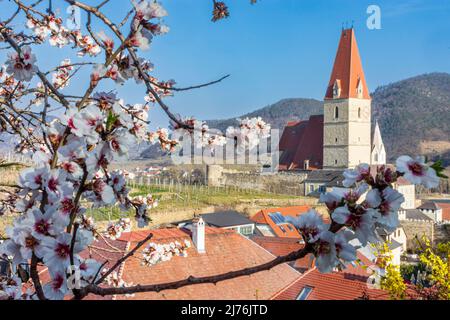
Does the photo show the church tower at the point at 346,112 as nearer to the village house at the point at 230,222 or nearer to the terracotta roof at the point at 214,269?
the village house at the point at 230,222

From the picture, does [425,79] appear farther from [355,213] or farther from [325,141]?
[355,213]

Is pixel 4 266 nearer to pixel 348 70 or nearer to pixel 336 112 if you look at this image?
pixel 336 112

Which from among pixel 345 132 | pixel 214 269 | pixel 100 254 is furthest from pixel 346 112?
pixel 100 254

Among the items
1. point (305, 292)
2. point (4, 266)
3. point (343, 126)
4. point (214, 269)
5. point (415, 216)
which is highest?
point (343, 126)

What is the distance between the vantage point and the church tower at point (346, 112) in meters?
42.2

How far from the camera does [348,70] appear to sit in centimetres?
4250

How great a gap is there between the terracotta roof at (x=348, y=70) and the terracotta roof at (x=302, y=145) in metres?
3.21

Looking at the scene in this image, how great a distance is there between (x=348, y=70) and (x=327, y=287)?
114 feet

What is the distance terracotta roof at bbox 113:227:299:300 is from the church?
3067cm

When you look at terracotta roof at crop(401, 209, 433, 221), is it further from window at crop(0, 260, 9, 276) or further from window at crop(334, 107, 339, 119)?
window at crop(0, 260, 9, 276)

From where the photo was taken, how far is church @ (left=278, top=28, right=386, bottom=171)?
139 ft

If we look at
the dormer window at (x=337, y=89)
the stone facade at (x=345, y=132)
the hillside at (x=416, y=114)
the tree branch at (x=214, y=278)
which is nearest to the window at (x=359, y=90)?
the stone facade at (x=345, y=132)

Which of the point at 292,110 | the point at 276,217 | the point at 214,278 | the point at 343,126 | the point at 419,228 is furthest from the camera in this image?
the point at 292,110

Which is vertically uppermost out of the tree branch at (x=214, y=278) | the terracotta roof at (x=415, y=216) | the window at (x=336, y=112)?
the window at (x=336, y=112)
